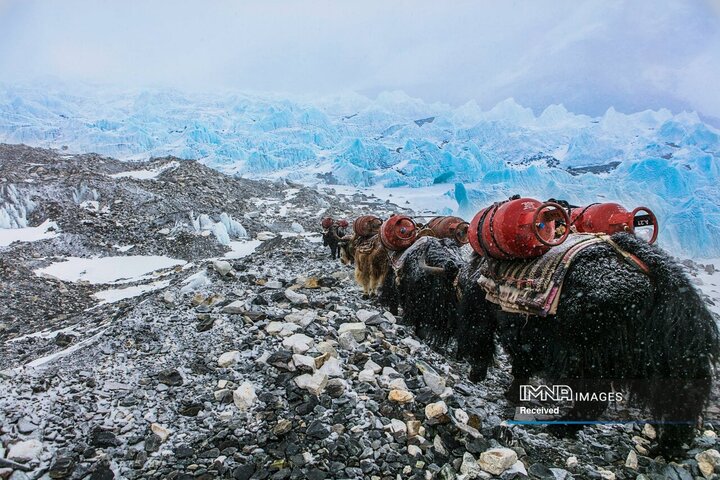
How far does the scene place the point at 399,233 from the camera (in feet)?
15.5

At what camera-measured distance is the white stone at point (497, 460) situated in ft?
7.06

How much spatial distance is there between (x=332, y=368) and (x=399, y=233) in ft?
7.31

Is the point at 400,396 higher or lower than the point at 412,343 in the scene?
higher

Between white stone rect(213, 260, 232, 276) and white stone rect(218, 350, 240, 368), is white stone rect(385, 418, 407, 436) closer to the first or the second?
white stone rect(218, 350, 240, 368)

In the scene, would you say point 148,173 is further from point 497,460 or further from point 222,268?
point 497,460

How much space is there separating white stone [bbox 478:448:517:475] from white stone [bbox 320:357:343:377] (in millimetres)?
1136

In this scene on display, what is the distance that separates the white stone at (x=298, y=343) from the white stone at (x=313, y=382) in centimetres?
35

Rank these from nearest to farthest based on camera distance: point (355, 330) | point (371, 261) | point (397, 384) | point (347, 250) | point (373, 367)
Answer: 1. point (397, 384)
2. point (373, 367)
3. point (355, 330)
4. point (371, 261)
5. point (347, 250)

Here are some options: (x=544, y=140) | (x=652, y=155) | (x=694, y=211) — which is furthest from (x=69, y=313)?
(x=544, y=140)

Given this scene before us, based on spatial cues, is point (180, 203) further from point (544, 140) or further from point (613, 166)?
point (544, 140)

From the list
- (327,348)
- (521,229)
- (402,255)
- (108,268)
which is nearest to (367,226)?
(402,255)

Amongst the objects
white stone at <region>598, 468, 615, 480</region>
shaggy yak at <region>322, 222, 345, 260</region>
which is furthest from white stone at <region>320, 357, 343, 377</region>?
shaggy yak at <region>322, 222, 345, 260</region>

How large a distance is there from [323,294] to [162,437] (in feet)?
9.51

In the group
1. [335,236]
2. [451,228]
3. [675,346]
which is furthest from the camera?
[335,236]
